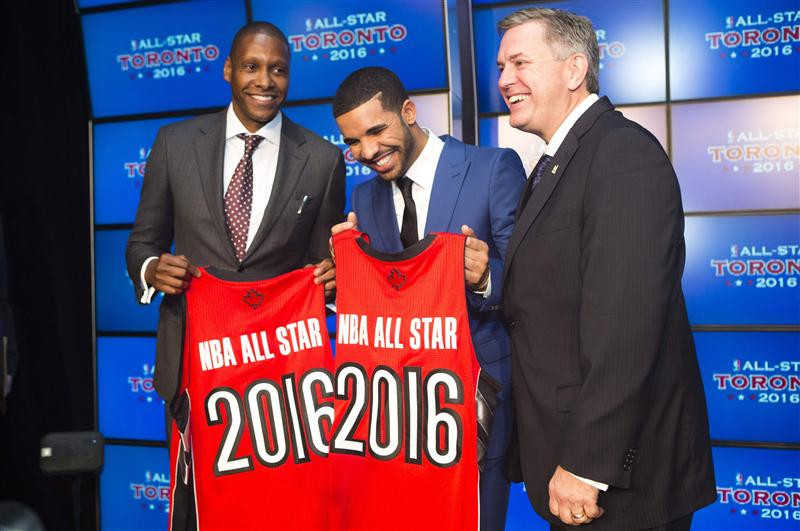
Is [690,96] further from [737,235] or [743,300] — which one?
[743,300]

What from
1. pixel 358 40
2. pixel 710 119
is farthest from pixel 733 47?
pixel 358 40

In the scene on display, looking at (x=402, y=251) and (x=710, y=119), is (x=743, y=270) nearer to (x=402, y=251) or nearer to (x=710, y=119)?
(x=710, y=119)

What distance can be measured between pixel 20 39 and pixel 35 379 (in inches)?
70.1

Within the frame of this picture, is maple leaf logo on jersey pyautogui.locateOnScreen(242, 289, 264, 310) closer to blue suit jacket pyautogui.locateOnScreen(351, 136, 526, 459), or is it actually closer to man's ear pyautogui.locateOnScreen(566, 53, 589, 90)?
blue suit jacket pyautogui.locateOnScreen(351, 136, 526, 459)

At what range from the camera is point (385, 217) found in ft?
7.97

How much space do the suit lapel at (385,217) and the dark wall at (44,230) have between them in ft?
7.70

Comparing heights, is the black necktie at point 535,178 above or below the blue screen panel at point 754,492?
above

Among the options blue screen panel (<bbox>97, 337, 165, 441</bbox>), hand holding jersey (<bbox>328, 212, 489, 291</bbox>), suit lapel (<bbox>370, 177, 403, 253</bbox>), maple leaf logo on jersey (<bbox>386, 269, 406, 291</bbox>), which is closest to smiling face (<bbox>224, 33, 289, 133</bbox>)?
suit lapel (<bbox>370, 177, 403, 253</bbox>)

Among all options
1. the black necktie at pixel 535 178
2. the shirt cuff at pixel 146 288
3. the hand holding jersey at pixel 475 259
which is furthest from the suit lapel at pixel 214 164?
the black necktie at pixel 535 178

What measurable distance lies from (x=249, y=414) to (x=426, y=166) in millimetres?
980

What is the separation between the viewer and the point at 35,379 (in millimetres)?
4035

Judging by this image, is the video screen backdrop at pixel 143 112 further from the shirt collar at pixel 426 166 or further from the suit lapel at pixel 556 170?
the suit lapel at pixel 556 170

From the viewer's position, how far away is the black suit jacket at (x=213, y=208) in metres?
2.54

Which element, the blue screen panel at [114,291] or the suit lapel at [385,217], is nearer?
the suit lapel at [385,217]
